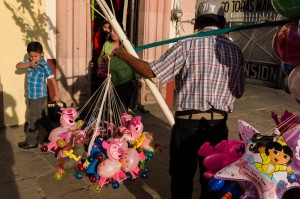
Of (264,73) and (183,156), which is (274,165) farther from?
(264,73)

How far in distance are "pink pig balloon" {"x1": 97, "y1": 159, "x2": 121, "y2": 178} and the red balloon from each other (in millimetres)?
1660

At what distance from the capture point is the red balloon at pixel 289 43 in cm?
202

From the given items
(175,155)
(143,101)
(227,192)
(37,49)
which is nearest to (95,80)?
(143,101)

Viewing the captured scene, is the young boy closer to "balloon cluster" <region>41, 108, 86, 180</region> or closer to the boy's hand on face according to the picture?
the boy's hand on face

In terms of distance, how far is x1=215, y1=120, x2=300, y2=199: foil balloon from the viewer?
6.57 feet

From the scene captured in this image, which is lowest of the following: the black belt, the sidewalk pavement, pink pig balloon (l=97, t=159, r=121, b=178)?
the sidewalk pavement

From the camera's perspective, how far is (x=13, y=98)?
18.8ft

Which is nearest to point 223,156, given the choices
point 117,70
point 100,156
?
point 100,156

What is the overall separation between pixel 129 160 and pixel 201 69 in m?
1.05

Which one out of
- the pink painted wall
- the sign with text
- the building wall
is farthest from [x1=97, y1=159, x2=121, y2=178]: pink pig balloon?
the sign with text

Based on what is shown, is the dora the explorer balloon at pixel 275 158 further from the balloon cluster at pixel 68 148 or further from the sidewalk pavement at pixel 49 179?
the sidewalk pavement at pixel 49 179

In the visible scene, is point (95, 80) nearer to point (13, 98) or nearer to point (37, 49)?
point (13, 98)

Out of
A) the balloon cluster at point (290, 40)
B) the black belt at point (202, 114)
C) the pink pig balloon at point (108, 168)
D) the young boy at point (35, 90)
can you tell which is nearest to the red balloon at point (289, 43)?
the balloon cluster at point (290, 40)

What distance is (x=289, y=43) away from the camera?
6.77ft
